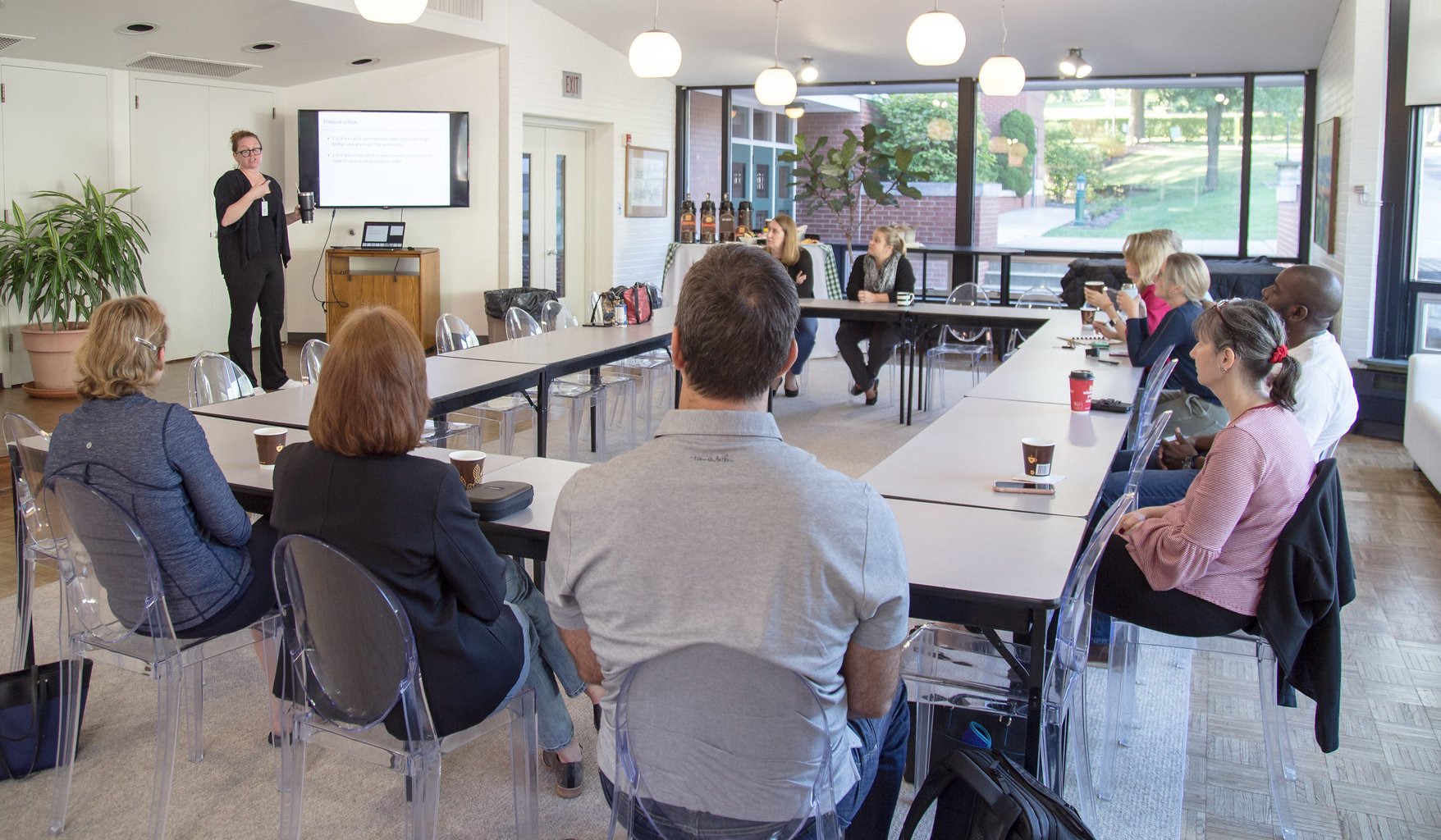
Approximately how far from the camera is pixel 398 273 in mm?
9102

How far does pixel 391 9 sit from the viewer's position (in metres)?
4.02

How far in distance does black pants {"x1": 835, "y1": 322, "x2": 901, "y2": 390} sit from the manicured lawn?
10.8 ft

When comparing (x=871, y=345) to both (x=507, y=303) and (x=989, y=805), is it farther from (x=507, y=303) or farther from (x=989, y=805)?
(x=989, y=805)

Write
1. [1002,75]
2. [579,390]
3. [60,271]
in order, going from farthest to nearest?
[60,271] → [1002,75] → [579,390]

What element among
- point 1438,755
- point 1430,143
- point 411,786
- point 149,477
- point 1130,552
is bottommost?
point 1438,755

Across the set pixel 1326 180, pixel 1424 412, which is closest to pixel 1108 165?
pixel 1326 180

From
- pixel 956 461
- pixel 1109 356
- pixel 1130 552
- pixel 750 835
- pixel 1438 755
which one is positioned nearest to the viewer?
pixel 750 835

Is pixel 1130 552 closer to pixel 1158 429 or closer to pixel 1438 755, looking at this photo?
pixel 1158 429

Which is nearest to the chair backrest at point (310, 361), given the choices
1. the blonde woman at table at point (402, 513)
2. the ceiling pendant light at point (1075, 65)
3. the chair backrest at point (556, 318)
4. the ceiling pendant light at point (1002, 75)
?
the chair backrest at point (556, 318)

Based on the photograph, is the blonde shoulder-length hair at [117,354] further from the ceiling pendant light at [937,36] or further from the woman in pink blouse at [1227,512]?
the ceiling pendant light at [937,36]

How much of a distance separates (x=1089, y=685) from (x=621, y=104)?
8.02 meters

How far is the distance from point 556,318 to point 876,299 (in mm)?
2139

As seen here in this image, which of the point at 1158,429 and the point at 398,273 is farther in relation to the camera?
the point at 398,273

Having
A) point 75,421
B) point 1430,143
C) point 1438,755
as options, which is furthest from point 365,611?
point 1430,143
